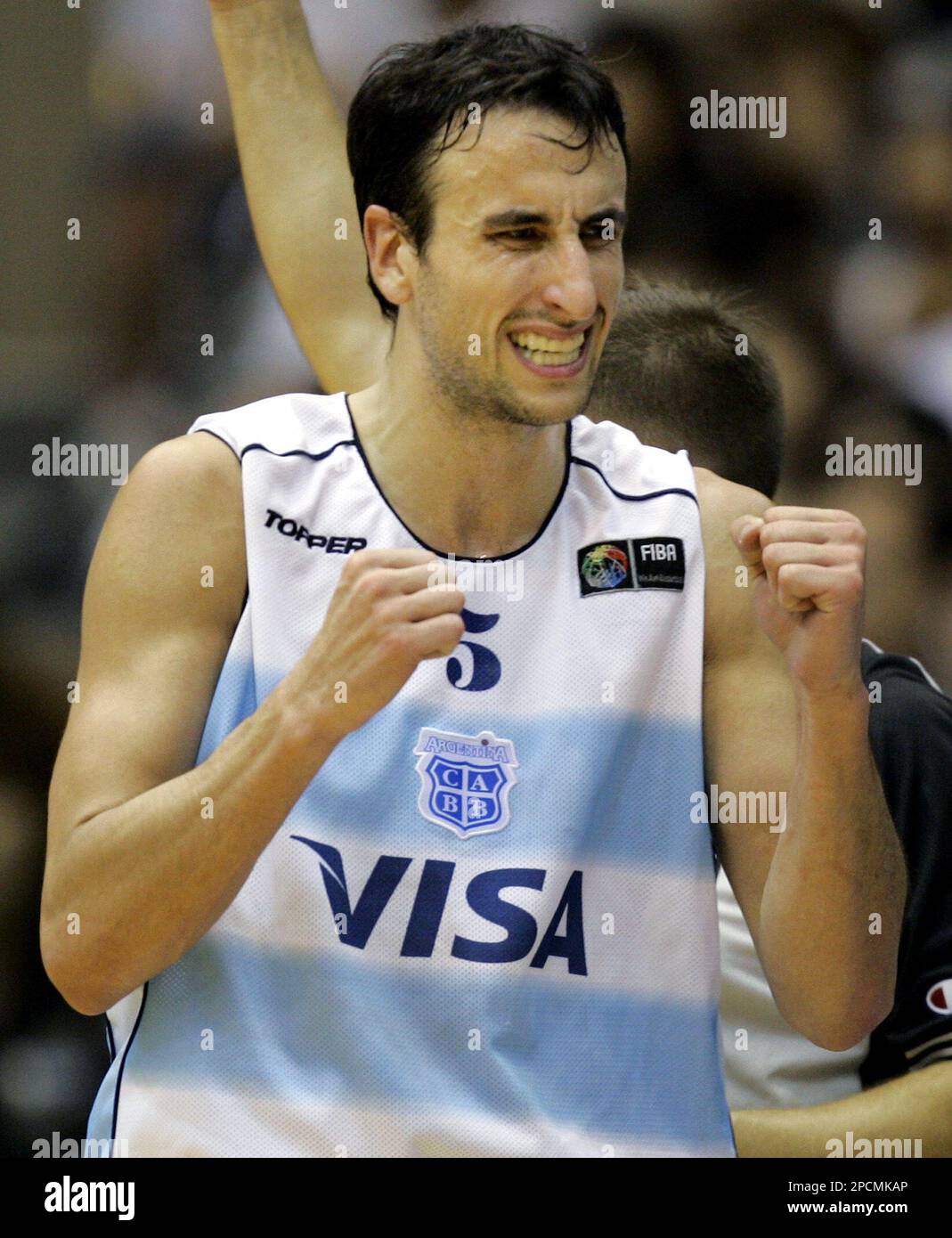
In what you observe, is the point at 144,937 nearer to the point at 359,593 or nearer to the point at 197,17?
the point at 359,593

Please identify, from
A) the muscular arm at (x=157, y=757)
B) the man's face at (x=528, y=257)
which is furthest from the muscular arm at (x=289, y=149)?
the muscular arm at (x=157, y=757)

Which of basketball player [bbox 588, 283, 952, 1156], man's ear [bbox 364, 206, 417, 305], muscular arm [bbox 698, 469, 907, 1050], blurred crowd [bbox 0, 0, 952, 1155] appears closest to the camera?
muscular arm [bbox 698, 469, 907, 1050]

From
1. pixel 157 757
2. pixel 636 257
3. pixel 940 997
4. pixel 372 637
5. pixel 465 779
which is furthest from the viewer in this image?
pixel 636 257

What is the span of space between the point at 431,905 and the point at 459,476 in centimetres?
50

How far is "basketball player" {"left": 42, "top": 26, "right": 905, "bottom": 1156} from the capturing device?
5.56ft

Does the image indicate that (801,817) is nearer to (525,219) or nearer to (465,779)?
(465,779)

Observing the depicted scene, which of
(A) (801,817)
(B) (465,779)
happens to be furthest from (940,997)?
(B) (465,779)

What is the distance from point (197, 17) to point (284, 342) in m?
0.46

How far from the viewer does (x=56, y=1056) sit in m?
2.08

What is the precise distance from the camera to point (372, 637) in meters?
1.51

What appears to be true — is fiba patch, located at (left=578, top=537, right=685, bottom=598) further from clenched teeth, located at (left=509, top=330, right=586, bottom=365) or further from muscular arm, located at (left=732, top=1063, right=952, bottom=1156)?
muscular arm, located at (left=732, top=1063, right=952, bottom=1156)

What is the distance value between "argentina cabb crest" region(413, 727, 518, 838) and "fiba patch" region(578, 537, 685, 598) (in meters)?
0.22

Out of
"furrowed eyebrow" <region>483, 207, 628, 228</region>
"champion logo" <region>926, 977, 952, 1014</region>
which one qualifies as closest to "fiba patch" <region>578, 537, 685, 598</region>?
"furrowed eyebrow" <region>483, 207, 628, 228</region>
